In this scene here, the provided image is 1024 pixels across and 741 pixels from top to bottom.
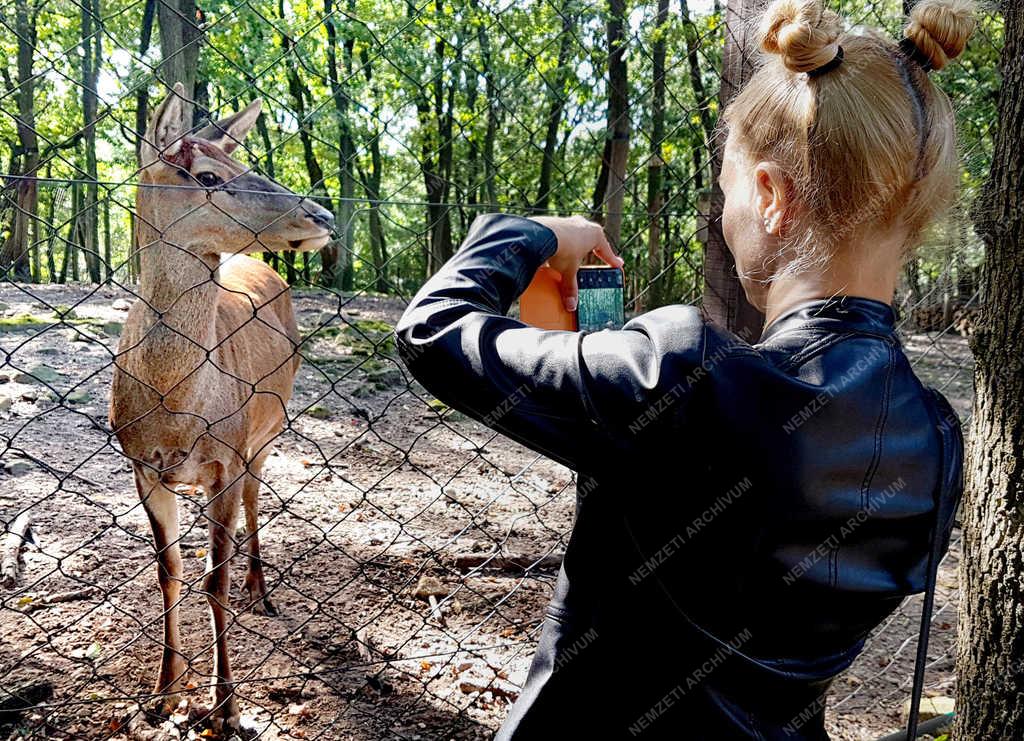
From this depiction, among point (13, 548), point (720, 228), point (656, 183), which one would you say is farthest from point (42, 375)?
point (656, 183)

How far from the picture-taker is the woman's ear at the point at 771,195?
116 cm

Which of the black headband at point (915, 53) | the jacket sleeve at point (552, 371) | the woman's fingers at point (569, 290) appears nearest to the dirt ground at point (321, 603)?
the woman's fingers at point (569, 290)

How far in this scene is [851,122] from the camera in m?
1.10

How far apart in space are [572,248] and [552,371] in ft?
1.46

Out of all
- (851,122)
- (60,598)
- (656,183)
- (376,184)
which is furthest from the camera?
(376,184)

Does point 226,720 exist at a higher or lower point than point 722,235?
lower

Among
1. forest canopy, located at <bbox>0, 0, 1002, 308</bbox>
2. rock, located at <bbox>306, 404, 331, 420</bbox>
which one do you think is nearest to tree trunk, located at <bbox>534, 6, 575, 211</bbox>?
forest canopy, located at <bbox>0, 0, 1002, 308</bbox>

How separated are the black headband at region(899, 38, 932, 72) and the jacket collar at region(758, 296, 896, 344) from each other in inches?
14.5

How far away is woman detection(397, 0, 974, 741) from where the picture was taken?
1004mm

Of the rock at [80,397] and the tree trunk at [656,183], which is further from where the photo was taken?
the tree trunk at [656,183]

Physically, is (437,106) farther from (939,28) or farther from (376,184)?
(376,184)

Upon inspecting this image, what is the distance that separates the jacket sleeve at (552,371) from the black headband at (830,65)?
0.42 m

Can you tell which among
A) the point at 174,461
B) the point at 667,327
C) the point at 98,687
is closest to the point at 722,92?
the point at 667,327

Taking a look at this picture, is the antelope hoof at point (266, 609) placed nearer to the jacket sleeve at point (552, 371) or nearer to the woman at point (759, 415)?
the woman at point (759, 415)
